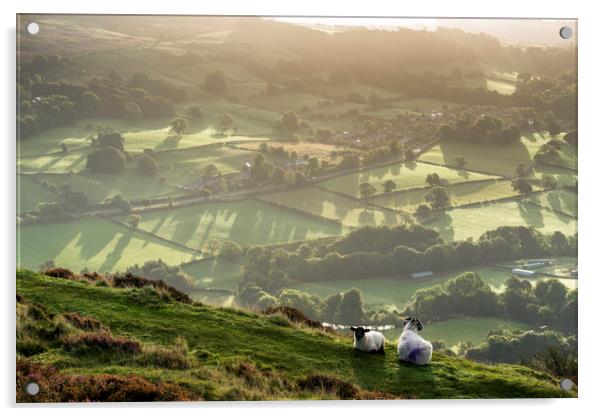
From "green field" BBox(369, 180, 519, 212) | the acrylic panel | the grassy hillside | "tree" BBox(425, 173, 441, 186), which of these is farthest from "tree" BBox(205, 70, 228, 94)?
"tree" BBox(425, 173, 441, 186)

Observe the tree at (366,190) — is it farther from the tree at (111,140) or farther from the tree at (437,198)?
the tree at (111,140)

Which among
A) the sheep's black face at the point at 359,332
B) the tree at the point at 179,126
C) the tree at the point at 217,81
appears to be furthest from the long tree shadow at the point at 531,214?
the tree at the point at 179,126

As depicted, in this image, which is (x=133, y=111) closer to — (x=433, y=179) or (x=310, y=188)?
(x=310, y=188)

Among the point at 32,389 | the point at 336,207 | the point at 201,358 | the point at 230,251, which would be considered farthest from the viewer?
the point at 336,207

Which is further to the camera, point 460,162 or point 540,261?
point 460,162

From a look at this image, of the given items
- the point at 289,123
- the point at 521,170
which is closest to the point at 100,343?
the point at 289,123
